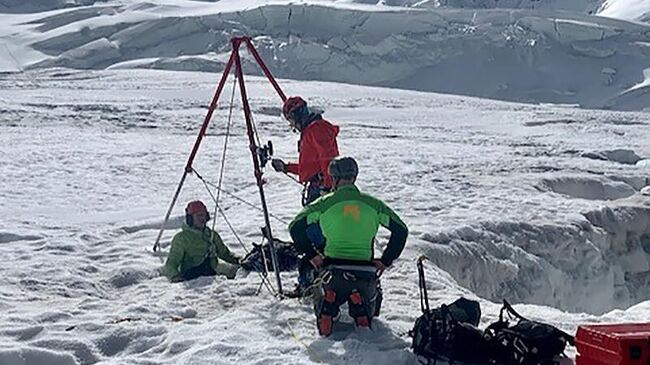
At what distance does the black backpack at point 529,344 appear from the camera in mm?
5121

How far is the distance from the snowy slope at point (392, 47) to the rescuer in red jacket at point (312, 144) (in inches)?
1331

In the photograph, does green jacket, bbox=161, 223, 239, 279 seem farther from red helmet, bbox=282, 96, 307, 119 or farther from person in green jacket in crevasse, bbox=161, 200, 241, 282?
red helmet, bbox=282, 96, 307, 119

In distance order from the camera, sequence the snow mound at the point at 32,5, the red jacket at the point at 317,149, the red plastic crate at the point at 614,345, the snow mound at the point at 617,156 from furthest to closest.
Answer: the snow mound at the point at 32,5 < the snow mound at the point at 617,156 < the red jacket at the point at 317,149 < the red plastic crate at the point at 614,345

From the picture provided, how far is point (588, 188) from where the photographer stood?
1428 cm

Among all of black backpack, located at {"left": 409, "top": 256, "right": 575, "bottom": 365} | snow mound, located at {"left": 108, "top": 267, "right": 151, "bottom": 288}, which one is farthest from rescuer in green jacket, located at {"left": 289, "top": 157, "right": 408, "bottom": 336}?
snow mound, located at {"left": 108, "top": 267, "right": 151, "bottom": 288}

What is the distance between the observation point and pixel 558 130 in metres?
24.3

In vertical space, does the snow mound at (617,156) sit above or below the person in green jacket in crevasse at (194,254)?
below

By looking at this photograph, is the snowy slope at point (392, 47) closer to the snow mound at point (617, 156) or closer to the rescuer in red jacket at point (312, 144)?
the snow mound at point (617, 156)

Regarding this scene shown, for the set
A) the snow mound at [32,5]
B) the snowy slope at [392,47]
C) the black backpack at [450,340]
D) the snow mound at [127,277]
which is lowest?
the snowy slope at [392,47]

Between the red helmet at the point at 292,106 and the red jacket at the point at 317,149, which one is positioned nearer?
the red jacket at the point at 317,149

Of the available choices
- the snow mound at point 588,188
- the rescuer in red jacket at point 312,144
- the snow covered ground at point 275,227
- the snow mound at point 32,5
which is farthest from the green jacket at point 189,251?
the snow mound at point 32,5

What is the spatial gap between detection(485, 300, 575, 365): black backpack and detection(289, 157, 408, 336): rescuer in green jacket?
3.08 feet

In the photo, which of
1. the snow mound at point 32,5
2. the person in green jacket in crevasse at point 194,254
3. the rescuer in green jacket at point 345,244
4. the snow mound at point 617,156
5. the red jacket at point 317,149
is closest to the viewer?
the rescuer in green jacket at point 345,244

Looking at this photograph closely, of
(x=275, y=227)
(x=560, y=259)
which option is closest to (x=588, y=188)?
(x=560, y=259)
